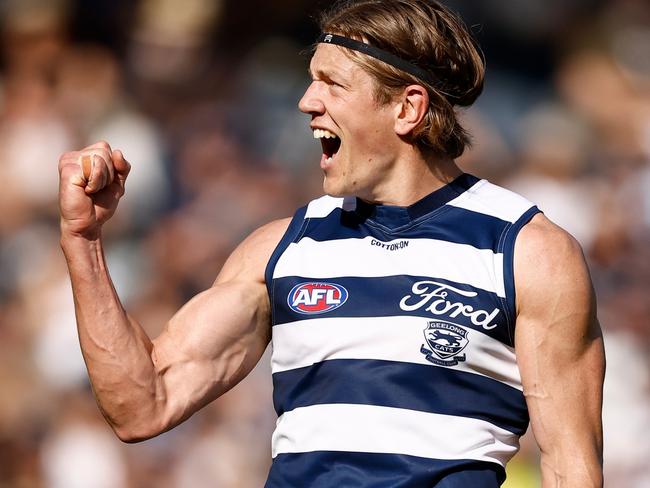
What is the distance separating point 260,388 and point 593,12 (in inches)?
139

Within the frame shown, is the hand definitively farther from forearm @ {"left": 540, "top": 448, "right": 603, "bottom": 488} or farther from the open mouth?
forearm @ {"left": 540, "top": 448, "right": 603, "bottom": 488}

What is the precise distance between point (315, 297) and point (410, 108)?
64 centimetres

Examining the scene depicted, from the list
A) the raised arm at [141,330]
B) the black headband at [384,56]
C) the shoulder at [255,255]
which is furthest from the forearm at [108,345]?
the black headband at [384,56]

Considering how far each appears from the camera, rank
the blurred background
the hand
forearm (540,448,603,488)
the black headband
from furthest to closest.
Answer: the blurred background → the black headband → the hand → forearm (540,448,603,488)

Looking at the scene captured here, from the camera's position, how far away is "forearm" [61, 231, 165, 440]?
3088 mm

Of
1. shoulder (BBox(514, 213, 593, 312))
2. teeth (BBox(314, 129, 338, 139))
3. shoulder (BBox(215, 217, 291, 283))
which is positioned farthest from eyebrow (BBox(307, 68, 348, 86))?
shoulder (BBox(514, 213, 593, 312))

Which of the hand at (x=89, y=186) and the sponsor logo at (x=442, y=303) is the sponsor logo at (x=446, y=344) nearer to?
the sponsor logo at (x=442, y=303)

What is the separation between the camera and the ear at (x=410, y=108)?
10.7 ft

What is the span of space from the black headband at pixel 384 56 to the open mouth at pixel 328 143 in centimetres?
26

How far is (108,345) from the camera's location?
310 centimetres

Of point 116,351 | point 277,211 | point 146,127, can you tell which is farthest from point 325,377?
point 146,127

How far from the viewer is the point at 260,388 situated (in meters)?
6.49

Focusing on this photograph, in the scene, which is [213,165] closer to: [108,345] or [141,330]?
[141,330]

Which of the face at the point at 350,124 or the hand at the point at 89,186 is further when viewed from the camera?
the face at the point at 350,124
